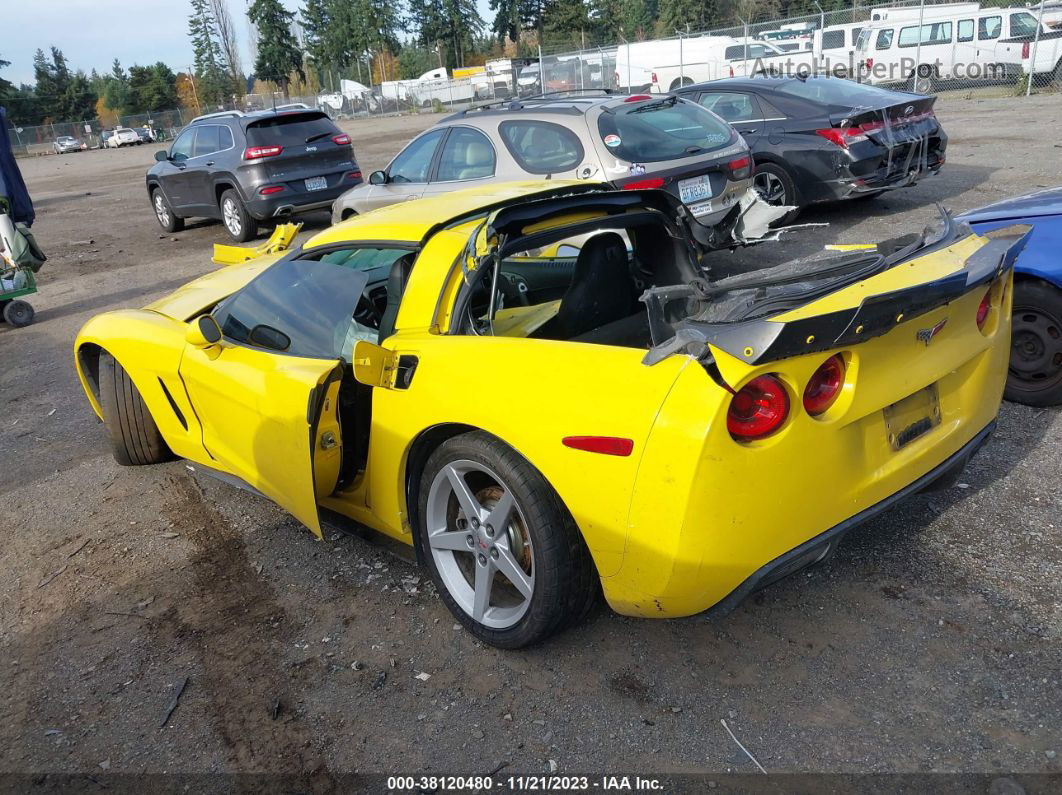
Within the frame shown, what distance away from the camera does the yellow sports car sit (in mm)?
2293

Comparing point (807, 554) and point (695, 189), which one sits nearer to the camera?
Answer: point (807, 554)

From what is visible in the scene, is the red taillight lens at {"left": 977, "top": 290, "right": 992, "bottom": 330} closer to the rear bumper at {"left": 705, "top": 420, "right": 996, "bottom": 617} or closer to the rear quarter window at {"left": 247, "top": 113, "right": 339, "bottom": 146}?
the rear bumper at {"left": 705, "top": 420, "right": 996, "bottom": 617}

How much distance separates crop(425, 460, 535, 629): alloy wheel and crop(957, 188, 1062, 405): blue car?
9.51 feet

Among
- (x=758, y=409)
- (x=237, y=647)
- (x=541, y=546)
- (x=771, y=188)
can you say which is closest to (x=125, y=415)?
(x=237, y=647)

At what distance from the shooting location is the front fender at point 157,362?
13.3ft

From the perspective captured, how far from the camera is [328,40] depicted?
84.9 metres

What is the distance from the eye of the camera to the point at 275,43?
8031 cm

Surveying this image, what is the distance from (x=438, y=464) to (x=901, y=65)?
939 inches

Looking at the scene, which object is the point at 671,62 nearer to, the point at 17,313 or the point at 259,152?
the point at 259,152

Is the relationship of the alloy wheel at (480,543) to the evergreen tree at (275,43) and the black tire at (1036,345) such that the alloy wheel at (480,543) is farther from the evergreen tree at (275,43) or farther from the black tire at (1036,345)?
the evergreen tree at (275,43)

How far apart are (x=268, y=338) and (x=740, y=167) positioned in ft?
16.7

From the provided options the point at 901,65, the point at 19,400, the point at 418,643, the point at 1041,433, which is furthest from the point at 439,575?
the point at 901,65

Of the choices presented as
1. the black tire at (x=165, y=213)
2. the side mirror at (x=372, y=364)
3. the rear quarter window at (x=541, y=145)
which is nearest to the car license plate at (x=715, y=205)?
the rear quarter window at (x=541, y=145)

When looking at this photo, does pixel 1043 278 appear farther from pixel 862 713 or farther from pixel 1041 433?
pixel 862 713
